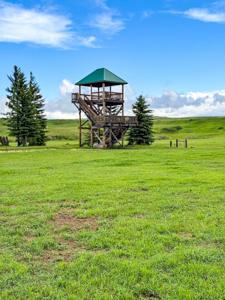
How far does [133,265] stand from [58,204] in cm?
604

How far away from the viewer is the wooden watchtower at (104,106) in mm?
50219

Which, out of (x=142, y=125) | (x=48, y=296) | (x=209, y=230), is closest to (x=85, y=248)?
(x=48, y=296)

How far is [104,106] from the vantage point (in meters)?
50.4

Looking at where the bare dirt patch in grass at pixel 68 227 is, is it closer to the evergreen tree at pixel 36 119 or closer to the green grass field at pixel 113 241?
the green grass field at pixel 113 241

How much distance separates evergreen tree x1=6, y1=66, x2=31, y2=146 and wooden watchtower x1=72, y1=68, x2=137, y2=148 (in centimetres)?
1218

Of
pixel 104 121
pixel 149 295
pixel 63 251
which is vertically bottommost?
pixel 149 295

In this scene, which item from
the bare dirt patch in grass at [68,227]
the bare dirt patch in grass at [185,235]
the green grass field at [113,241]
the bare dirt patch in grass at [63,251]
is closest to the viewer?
the green grass field at [113,241]

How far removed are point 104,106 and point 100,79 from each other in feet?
10.8

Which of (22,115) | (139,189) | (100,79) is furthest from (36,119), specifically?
(139,189)

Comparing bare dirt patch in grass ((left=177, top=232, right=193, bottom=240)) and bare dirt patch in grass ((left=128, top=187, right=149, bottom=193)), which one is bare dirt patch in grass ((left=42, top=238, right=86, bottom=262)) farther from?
bare dirt patch in grass ((left=128, top=187, right=149, bottom=193))

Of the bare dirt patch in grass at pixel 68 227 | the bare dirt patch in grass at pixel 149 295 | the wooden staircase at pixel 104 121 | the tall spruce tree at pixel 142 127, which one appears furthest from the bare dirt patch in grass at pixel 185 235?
the tall spruce tree at pixel 142 127

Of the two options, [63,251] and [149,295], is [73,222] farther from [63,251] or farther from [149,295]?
[149,295]

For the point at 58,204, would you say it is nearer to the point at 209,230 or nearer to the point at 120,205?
the point at 120,205

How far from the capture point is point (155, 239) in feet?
29.1
